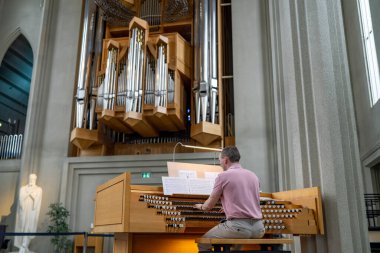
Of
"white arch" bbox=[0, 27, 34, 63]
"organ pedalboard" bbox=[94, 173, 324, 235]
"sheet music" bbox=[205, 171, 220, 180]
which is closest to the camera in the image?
"organ pedalboard" bbox=[94, 173, 324, 235]

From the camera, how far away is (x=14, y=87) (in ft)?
51.5

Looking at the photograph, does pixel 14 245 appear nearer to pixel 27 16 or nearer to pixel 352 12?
pixel 27 16

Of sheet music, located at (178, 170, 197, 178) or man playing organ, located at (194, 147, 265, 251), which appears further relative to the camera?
sheet music, located at (178, 170, 197, 178)

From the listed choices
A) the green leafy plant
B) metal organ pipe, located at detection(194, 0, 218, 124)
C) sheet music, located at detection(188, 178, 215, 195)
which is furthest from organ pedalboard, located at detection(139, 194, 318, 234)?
the green leafy plant

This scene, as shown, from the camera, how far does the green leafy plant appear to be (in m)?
7.38

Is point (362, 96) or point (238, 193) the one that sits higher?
point (362, 96)

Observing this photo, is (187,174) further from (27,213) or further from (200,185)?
(27,213)

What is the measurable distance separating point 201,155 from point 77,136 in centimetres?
249

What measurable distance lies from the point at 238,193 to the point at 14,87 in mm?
14560

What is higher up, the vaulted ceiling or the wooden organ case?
the vaulted ceiling

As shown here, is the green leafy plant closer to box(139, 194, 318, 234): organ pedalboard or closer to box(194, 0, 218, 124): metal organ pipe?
box(194, 0, 218, 124): metal organ pipe

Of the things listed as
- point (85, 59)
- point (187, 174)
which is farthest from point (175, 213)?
point (85, 59)

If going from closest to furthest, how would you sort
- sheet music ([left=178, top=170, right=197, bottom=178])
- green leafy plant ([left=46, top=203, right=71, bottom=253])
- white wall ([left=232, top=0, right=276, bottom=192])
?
sheet music ([left=178, top=170, right=197, bottom=178])
green leafy plant ([left=46, top=203, right=71, bottom=253])
white wall ([left=232, top=0, right=276, bottom=192])

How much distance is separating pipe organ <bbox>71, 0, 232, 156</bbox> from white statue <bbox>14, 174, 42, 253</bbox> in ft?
4.14
